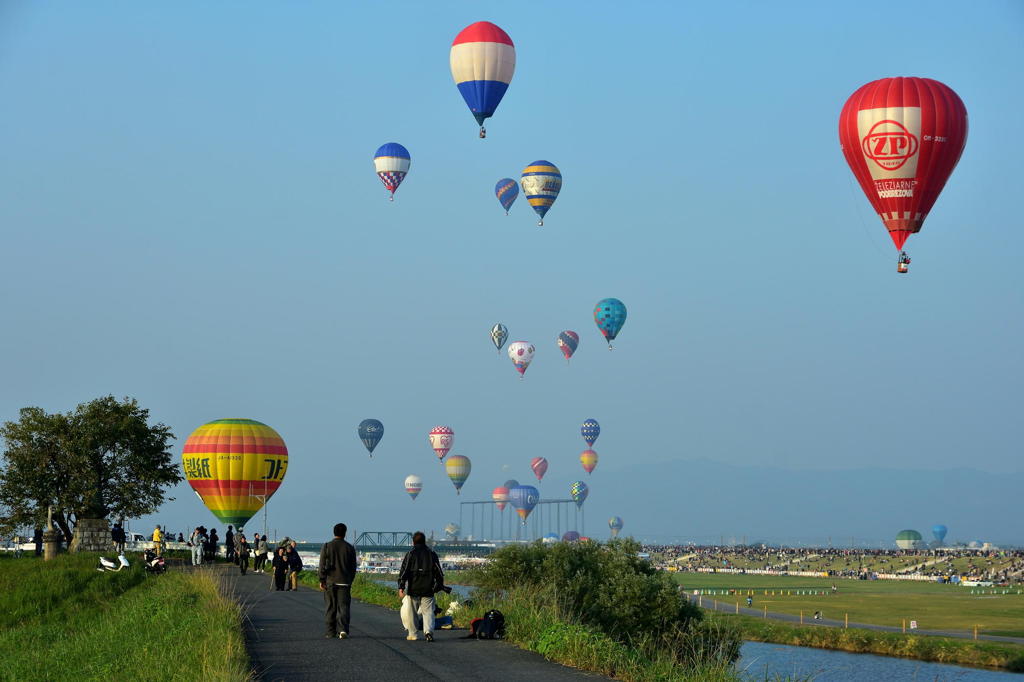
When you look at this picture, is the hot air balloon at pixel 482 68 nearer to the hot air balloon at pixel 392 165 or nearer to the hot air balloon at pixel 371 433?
the hot air balloon at pixel 392 165

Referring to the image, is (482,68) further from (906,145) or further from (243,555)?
(243,555)

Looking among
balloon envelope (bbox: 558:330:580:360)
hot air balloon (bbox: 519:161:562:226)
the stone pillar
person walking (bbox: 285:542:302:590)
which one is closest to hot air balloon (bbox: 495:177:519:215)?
hot air balloon (bbox: 519:161:562:226)

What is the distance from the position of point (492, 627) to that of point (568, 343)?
14350cm

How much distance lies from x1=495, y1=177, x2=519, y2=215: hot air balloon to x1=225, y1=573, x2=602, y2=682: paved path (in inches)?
3994

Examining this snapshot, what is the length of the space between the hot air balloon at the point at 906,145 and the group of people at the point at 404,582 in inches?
1554

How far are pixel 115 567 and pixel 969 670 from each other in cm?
5019

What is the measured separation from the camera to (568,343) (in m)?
169

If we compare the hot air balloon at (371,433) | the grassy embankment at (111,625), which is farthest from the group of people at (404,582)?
the hot air balloon at (371,433)

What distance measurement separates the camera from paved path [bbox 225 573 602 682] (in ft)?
68.0

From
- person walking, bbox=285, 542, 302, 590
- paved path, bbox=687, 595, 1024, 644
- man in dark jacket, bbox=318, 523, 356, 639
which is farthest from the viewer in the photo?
paved path, bbox=687, 595, 1024, 644

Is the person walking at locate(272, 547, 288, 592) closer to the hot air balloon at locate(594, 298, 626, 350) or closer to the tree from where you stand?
the tree

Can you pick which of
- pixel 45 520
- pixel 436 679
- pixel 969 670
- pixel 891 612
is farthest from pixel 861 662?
pixel 436 679

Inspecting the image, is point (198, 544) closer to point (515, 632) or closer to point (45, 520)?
point (45, 520)

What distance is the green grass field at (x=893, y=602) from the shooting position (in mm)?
100812
